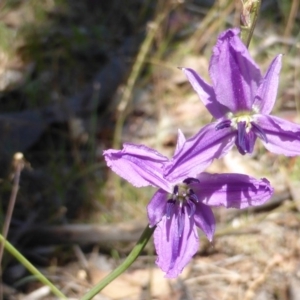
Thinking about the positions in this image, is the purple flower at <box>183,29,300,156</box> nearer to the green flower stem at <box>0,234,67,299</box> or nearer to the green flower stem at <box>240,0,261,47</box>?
the green flower stem at <box>240,0,261,47</box>

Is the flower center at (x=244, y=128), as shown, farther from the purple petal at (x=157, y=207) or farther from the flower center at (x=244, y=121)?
the purple petal at (x=157, y=207)

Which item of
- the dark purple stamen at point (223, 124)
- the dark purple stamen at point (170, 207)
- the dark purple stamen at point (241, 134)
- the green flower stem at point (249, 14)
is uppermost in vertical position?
the green flower stem at point (249, 14)

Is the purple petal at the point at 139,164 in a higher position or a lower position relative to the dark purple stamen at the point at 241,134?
lower

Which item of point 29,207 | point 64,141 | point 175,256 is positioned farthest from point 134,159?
point 64,141

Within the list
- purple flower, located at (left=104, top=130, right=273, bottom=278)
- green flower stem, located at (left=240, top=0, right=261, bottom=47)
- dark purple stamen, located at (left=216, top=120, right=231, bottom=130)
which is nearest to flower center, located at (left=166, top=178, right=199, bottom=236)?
purple flower, located at (left=104, top=130, right=273, bottom=278)

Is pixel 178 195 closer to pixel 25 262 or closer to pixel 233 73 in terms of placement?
pixel 233 73

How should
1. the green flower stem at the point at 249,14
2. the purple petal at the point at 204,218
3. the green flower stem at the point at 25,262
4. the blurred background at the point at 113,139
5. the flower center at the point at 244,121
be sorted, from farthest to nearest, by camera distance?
the blurred background at the point at 113,139
the green flower stem at the point at 25,262
the purple petal at the point at 204,218
the flower center at the point at 244,121
the green flower stem at the point at 249,14

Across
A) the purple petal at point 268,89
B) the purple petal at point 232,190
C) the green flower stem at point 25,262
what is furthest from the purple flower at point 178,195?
the green flower stem at point 25,262
